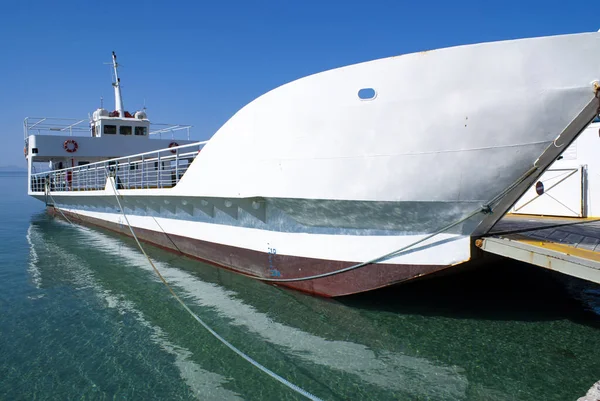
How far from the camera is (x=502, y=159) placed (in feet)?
15.3

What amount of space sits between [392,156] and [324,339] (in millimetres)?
2457

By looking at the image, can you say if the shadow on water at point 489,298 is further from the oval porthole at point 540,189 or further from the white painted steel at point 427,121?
the white painted steel at point 427,121

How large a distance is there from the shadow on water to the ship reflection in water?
0.10 feet

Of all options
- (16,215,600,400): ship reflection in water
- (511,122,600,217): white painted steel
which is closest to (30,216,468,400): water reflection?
(16,215,600,400): ship reflection in water

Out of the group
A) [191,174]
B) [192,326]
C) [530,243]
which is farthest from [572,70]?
[191,174]

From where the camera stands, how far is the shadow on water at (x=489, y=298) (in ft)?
19.5

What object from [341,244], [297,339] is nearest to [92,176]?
[341,244]

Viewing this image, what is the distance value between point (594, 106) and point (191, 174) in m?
6.52

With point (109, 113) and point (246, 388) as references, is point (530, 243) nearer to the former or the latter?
point (246, 388)

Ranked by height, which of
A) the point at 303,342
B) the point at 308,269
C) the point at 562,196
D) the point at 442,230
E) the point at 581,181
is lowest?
the point at 303,342

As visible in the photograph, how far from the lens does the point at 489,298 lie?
6.66 m

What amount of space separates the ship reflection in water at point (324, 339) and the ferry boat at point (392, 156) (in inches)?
30.5

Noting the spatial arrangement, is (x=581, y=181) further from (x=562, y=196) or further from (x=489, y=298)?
(x=489, y=298)

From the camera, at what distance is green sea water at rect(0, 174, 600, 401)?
3.99m
